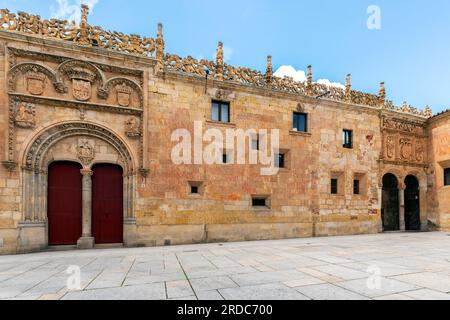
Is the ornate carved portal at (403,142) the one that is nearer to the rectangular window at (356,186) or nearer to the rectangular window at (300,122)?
the rectangular window at (356,186)

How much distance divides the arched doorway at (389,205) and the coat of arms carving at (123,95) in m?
16.5

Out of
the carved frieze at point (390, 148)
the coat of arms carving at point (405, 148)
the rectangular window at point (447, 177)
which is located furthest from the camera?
the coat of arms carving at point (405, 148)

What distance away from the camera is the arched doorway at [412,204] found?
1783cm

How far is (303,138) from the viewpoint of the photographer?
46.8ft

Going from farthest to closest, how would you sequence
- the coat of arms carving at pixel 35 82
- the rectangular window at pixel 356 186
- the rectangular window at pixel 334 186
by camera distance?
1. the rectangular window at pixel 356 186
2. the rectangular window at pixel 334 186
3. the coat of arms carving at pixel 35 82

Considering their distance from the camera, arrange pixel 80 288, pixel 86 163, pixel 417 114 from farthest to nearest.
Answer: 1. pixel 417 114
2. pixel 86 163
3. pixel 80 288

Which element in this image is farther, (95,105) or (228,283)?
(95,105)

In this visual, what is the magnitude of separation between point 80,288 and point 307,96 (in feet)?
43.5

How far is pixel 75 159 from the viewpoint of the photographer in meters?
10.5

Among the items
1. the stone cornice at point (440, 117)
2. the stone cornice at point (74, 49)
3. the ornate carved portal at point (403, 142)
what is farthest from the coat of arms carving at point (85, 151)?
the stone cornice at point (440, 117)

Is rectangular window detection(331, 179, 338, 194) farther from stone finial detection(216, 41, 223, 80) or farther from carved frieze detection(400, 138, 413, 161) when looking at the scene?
stone finial detection(216, 41, 223, 80)

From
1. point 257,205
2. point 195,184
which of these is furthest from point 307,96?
point 195,184

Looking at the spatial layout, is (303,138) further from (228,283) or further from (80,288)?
(80,288)
